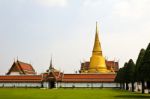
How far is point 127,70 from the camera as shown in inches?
3339

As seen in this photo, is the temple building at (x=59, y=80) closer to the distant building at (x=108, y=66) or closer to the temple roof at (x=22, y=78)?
the temple roof at (x=22, y=78)

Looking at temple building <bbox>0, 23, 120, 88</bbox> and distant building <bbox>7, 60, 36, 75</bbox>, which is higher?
distant building <bbox>7, 60, 36, 75</bbox>

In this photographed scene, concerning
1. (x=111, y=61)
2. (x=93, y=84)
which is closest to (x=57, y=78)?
(x=93, y=84)

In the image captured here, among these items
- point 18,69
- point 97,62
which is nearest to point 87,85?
point 97,62

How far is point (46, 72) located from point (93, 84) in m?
16.6

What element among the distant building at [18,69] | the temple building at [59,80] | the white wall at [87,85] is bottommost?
the white wall at [87,85]

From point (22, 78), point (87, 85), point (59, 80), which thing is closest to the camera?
point (87, 85)

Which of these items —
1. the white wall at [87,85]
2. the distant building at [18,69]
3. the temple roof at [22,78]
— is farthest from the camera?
the distant building at [18,69]

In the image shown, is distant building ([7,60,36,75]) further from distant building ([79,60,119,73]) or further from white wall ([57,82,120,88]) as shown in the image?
distant building ([79,60,119,73])

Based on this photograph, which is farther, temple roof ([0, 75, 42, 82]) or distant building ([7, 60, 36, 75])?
distant building ([7, 60, 36, 75])

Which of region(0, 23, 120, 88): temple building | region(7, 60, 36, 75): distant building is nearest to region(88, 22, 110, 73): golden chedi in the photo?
region(0, 23, 120, 88): temple building

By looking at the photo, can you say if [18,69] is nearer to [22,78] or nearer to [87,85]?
[22,78]

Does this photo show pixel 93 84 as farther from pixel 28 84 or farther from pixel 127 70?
pixel 127 70

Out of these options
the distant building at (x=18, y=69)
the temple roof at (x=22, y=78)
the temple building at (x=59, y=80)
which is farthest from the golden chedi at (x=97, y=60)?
the distant building at (x=18, y=69)
